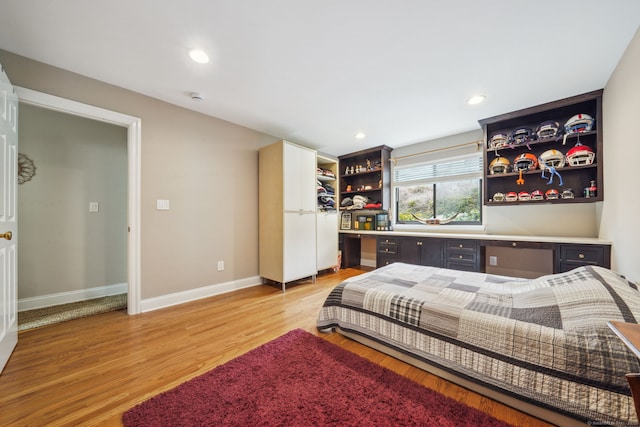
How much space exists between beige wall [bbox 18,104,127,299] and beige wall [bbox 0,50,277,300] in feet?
3.48

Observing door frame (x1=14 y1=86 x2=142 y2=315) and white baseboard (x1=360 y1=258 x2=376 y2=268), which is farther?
white baseboard (x1=360 y1=258 x2=376 y2=268)

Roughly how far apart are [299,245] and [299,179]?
0.99 meters

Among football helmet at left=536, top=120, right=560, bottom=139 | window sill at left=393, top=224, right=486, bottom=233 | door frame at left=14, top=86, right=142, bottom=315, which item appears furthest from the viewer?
window sill at left=393, top=224, right=486, bottom=233

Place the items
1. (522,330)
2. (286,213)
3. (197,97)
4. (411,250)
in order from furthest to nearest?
(411,250), (286,213), (197,97), (522,330)

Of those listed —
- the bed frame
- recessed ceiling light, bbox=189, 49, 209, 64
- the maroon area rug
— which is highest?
recessed ceiling light, bbox=189, 49, 209, 64

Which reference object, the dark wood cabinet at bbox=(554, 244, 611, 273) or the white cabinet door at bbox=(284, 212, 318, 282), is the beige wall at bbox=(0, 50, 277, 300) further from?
the dark wood cabinet at bbox=(554, 244, 611, 273)

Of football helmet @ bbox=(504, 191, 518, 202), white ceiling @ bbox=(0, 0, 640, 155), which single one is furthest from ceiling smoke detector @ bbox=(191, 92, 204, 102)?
football helmet @ bbox=(504, 191, 518, 202)

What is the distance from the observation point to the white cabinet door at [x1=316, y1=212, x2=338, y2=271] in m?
4.04

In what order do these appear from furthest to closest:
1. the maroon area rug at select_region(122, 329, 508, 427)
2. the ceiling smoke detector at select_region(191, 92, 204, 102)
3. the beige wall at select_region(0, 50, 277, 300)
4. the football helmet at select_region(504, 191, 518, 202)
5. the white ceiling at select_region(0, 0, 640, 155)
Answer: the football helmet at select_region(504, 191, 518, 202) → the ceiling smoke detector at select_region(191, 92, 204, 102) → the beige wall at select_region(0, 50, 277, 300) → the white ceiling at select_region(0, 0, 640, 155) → the maroon area rug at select_region(122, 329, 508, 427)

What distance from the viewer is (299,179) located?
357 cm

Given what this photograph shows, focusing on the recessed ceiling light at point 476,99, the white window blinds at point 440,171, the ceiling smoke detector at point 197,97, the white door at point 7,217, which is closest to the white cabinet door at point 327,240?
the white window blinds at point 440,171

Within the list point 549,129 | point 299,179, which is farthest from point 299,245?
point 549,129

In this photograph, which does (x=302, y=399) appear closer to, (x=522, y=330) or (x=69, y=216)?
(x=522, y=330)

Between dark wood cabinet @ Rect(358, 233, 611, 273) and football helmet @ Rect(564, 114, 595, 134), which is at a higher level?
football helmet @ Rect(564, 114, 595, 134)
